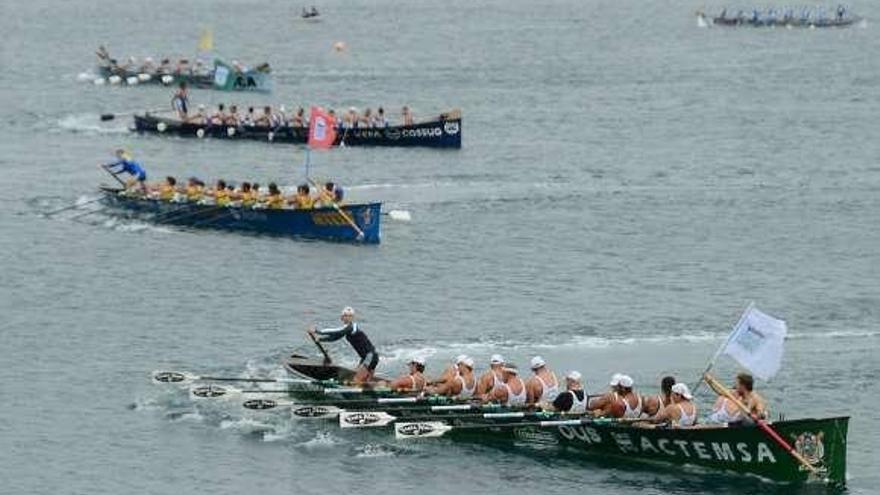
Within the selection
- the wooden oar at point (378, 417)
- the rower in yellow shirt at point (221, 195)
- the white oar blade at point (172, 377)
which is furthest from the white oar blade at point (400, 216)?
the wooden oar at point (378, 417)

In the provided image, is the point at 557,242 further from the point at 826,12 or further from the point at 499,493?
the point at 826,12

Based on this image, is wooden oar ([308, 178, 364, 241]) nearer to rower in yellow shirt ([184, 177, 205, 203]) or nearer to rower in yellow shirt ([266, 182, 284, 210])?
rower in yellow shirt ([266, 182, 284, 210])

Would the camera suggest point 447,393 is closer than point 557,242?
Yes

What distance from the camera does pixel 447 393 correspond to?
47.0 m

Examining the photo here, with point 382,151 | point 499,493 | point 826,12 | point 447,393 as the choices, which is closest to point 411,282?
point 447,393

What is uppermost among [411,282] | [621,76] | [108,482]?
[621,76]

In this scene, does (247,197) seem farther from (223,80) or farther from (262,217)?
(223,80)

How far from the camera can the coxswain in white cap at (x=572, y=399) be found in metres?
45.1

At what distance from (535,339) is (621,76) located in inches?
2966

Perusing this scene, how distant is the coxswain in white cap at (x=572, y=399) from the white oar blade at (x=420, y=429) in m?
2.96

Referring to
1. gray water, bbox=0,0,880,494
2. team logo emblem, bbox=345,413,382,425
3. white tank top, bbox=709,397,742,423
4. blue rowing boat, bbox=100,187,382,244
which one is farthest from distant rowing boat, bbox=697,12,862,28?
white tank top, bbox=709,397,742,423

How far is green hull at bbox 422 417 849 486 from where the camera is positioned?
136 feet

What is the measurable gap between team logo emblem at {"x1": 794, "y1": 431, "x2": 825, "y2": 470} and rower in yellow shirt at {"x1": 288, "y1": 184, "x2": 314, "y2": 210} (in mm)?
31230

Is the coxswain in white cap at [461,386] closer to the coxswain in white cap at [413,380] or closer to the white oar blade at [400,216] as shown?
the coxswain in white cap at [413,380]
